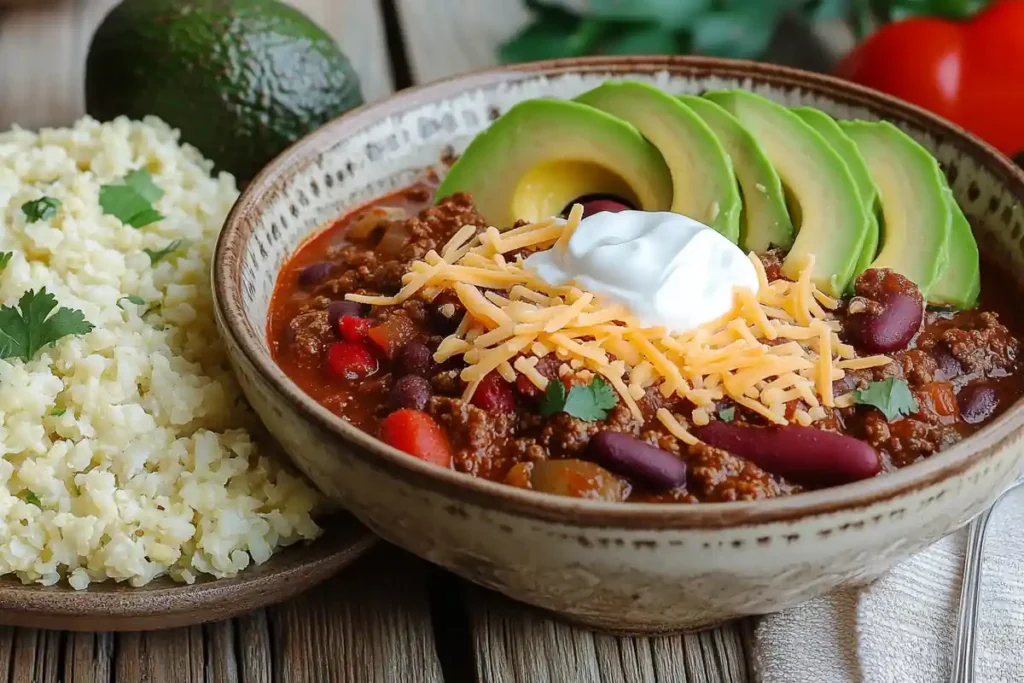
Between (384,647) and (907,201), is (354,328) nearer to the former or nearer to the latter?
(384,647)

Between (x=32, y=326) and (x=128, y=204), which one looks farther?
(x=128, y=204)

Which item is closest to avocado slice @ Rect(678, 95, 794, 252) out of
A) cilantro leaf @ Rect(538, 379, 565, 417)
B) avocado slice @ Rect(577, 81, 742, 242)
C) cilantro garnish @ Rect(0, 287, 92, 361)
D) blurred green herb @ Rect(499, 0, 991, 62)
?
avocado slice @ Rect(577, 81, 742, 242)

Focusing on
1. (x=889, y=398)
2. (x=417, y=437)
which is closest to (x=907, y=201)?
(x=889, y=398)

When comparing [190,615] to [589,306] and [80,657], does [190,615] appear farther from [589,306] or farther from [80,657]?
[589,306]

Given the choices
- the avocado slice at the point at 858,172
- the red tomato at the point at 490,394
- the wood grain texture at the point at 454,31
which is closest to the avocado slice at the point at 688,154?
the avocado slice at the point at 858,172

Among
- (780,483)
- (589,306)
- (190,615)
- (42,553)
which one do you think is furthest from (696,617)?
(42,553)

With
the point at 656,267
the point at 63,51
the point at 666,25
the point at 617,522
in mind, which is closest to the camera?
the point at 617,522
